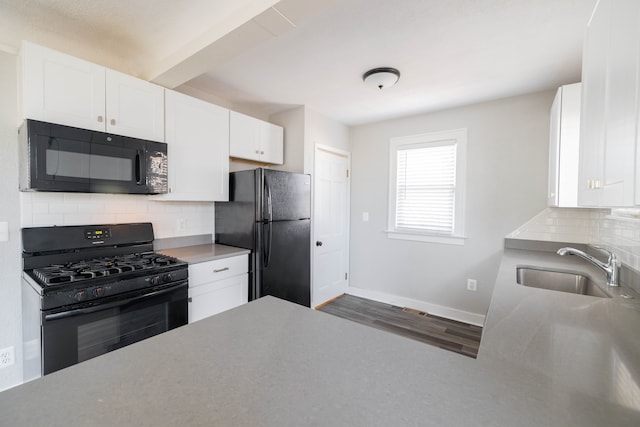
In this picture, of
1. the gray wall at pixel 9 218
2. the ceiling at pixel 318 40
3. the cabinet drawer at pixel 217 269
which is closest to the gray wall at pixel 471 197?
the ceiling at pixel 318 40

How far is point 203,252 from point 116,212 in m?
0.74

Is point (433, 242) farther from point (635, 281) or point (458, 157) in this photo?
point (635, 281)

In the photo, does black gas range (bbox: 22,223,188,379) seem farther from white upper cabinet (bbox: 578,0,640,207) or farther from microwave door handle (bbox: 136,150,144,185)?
white upper cabinet (bbox: 578,0,640,207)

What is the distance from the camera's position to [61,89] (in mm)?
1742

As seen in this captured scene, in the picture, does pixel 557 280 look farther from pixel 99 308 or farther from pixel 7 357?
pixel 7 357

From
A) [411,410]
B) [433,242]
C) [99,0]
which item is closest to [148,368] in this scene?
[411,410]

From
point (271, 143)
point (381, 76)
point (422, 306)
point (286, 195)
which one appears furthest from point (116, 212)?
point (422, 306)

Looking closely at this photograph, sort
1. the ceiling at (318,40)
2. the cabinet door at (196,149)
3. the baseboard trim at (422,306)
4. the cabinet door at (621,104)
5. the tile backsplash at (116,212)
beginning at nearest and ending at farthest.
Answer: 1. the cabinet door at (621,104)
2. the ceiling at (318,40)
3. the tile backsplash at (116,212)
4. the cabinet door at (196,149)
5. the baseboard trim at (422,306)

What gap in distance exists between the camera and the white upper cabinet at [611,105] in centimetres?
79

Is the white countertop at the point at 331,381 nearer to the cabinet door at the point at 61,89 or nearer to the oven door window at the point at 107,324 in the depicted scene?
the oven door window at the point at 107,324

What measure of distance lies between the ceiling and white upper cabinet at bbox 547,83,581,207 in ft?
1.14

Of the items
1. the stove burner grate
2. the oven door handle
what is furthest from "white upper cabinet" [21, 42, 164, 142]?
the oven door handle

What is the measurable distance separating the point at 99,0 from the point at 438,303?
3920 millimetres

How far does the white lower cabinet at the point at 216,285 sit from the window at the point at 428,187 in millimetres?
2057
